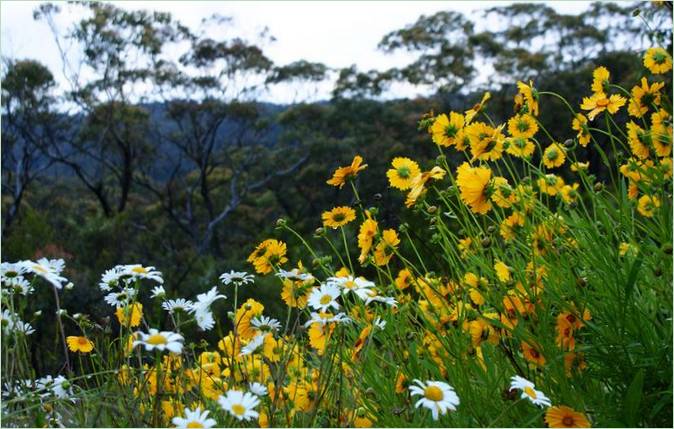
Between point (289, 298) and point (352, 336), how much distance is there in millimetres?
310

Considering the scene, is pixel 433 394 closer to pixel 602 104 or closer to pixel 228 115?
pixel 602 104

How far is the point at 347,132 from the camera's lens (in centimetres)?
1479

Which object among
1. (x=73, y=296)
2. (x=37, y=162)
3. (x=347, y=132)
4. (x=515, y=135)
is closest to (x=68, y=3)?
(x=37, y=162)

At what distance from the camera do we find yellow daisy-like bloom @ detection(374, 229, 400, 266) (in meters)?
1.38

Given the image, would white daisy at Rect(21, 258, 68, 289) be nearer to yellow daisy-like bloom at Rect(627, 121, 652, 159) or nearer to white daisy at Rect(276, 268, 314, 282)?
white daisy at Rect(276, 268, 314, 282)

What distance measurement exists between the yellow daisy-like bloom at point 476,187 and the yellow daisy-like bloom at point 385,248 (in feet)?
0.63

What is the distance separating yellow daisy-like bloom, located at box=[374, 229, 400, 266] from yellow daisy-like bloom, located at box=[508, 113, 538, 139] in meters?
0.37

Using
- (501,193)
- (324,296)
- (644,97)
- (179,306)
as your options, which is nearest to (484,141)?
(501,193)

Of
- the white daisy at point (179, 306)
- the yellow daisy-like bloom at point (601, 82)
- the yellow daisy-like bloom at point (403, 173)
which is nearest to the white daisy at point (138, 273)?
the white daisy at point (179, 306)

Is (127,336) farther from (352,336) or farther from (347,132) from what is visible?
(347,132)

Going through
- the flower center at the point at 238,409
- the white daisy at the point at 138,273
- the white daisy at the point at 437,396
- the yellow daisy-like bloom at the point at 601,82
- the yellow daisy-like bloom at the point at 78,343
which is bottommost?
the yellow daisy-like bloom at the point at 78,343

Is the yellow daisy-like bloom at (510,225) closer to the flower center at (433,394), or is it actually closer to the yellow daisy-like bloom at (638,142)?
the yellow daisy-like bloom at (638,142)

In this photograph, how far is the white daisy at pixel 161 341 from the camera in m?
0.85

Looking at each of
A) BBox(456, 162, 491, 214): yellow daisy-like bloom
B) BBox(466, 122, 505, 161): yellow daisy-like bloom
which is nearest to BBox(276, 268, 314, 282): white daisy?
BBox(456, 162, 491, 214): yellow daisy-like bloom
